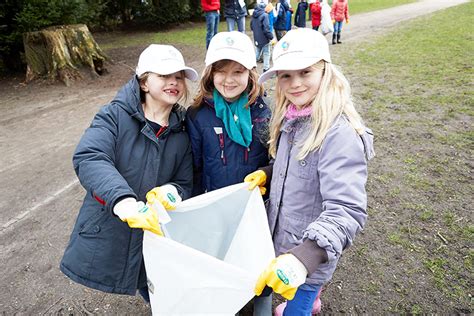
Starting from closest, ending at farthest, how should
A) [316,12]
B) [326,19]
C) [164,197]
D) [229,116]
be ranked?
[164,197], [229,116], [326,19], [316,12]

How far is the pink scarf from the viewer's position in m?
1.54

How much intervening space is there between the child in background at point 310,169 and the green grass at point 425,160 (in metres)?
1.17

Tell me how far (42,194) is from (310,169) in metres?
3.05

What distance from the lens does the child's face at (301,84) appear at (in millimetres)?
1535

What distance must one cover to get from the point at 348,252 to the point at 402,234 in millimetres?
491

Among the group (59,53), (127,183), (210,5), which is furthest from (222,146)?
(210,5)

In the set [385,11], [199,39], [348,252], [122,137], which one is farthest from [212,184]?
[385,11]

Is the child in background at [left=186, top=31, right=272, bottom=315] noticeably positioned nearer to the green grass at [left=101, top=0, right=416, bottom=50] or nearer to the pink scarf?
the pink scarf

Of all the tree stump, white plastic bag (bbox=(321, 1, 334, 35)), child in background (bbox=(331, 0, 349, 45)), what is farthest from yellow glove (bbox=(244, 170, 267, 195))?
child in background (bbox=(331, 0, 349, 45))

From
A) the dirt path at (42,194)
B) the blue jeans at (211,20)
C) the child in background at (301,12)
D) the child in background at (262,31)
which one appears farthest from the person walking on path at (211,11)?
the child in background at (301,12)

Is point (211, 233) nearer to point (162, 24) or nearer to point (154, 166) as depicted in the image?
point (154, 166)

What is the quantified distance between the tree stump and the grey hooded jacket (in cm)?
643

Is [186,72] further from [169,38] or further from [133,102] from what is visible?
[169,38]

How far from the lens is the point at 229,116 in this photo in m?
1.86
